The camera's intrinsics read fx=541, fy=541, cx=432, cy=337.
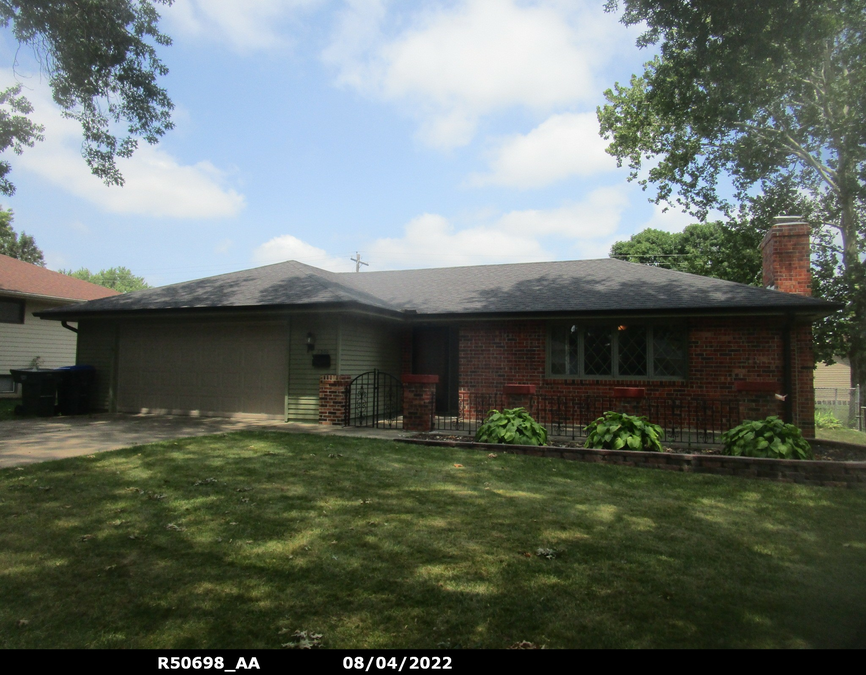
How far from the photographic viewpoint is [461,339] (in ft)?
41.8

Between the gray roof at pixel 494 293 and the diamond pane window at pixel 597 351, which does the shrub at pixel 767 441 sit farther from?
the diamond pane window at pixel 597 351

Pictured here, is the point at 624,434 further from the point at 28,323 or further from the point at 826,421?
the point at 28,323

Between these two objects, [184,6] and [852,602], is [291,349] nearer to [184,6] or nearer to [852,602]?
[184,6]

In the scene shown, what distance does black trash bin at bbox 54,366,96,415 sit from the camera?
475 inches

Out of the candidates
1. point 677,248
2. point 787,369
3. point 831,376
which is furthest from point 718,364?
point 831,376

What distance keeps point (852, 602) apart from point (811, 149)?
21.8 m

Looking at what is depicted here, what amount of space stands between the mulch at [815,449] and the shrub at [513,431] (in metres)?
0.29

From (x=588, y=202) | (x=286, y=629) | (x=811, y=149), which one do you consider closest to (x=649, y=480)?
(x=286, y=629)

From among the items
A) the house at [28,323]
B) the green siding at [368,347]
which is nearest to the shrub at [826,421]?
the green siding at [368,347]

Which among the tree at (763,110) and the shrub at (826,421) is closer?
the tree at (763,110)

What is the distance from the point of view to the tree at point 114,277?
3017 inches

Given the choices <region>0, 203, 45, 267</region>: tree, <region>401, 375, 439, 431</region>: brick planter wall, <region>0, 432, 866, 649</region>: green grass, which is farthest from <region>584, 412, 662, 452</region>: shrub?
<region>0, 203, 45, 267</region>: tree

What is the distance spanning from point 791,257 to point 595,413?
5.53 metres

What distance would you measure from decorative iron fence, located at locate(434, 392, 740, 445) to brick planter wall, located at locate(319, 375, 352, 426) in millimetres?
1958
